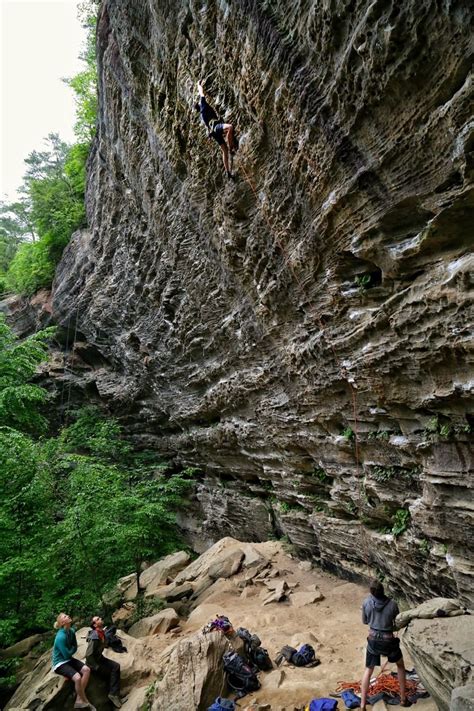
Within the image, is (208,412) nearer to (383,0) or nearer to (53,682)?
(53,682)

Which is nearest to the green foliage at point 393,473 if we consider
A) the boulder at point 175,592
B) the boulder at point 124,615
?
the boulder at point 175,592

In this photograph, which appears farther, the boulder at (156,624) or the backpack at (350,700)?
the boulder at (156,624)

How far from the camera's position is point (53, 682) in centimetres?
615

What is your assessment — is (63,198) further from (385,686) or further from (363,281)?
(385,686)

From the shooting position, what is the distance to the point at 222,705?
15.5 ft

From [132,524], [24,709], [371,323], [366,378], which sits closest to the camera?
[24,709]

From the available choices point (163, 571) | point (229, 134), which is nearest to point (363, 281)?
point (229, 134)

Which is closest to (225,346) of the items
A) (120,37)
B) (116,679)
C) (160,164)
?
(160,164)

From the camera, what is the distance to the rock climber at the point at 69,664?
5738 millimetres

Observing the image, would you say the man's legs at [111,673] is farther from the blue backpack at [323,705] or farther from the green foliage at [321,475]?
the green foliage at [321,475]

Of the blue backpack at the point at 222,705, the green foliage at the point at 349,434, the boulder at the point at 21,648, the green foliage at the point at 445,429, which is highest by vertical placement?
the green foliage at the point at 445,429

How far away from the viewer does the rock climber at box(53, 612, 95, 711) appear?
574cm

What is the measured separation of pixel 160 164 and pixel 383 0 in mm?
7933

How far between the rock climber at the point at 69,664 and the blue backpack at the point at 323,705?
3.18 meters
